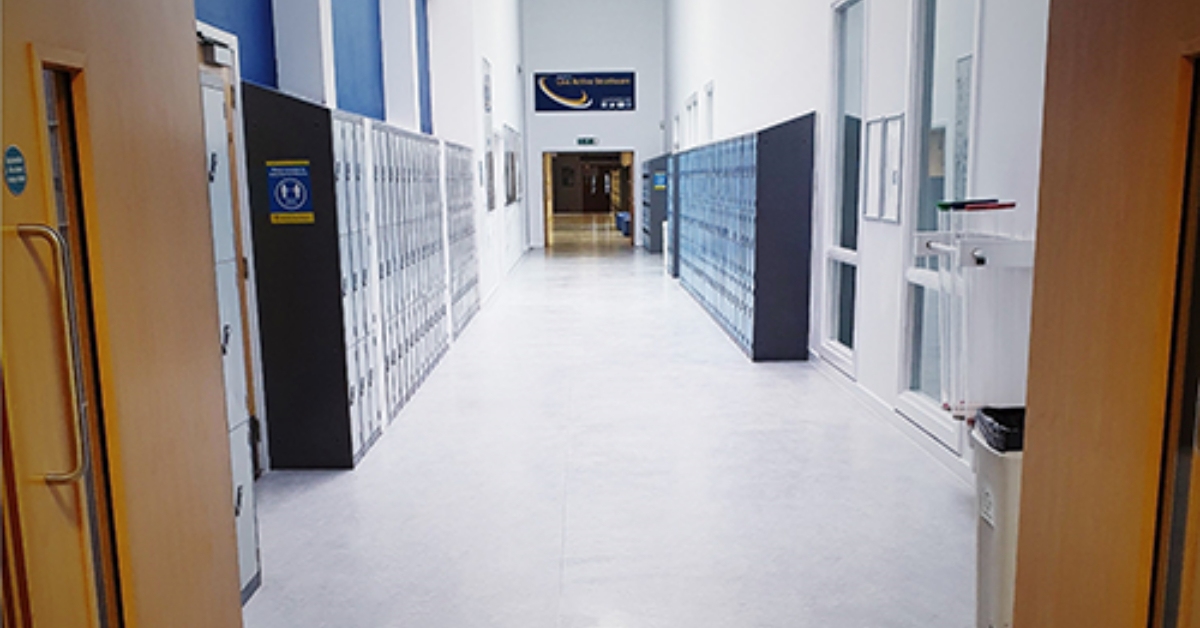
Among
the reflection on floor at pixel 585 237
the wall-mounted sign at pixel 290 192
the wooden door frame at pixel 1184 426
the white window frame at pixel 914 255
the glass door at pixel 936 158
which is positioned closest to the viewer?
the wooden door frame at pixel 1184 426

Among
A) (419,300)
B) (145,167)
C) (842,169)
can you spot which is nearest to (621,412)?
(419,300)

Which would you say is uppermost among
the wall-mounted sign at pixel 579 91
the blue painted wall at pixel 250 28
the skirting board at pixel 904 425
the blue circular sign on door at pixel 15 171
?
the wall-mounted sign at pixel 579 91

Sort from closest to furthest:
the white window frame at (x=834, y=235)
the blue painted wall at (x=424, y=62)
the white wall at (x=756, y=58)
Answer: the white window frame at (x=834, y=235)
the white wall at (x=756, y=58)
the blue painted wall at (x=424, y=62)

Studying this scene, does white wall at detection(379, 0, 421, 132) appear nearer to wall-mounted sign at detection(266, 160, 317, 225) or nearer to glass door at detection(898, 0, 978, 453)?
wall-mounted sign at detection(266, 160, 317, 225)

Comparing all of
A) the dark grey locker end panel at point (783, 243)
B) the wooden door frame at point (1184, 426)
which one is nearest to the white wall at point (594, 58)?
the dark grey locker end panel at point (783, 243)

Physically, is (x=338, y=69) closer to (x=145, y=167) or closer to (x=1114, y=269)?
(x=145, y=167)

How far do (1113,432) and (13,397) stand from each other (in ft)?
6.90

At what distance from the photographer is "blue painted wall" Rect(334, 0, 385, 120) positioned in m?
6.29

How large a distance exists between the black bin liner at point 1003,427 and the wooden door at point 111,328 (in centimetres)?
220

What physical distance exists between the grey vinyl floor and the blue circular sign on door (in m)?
1.89

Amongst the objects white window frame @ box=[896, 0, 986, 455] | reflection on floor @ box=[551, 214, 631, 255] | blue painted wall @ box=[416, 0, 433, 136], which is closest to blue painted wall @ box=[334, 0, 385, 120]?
blue painted wall @ box=[416, 0, 433, 136]

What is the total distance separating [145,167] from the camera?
201 centimetres

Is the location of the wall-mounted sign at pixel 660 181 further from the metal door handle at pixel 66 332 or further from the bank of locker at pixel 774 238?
the metal door handle at pixel 66 332

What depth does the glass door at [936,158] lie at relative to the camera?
14.7 ft
